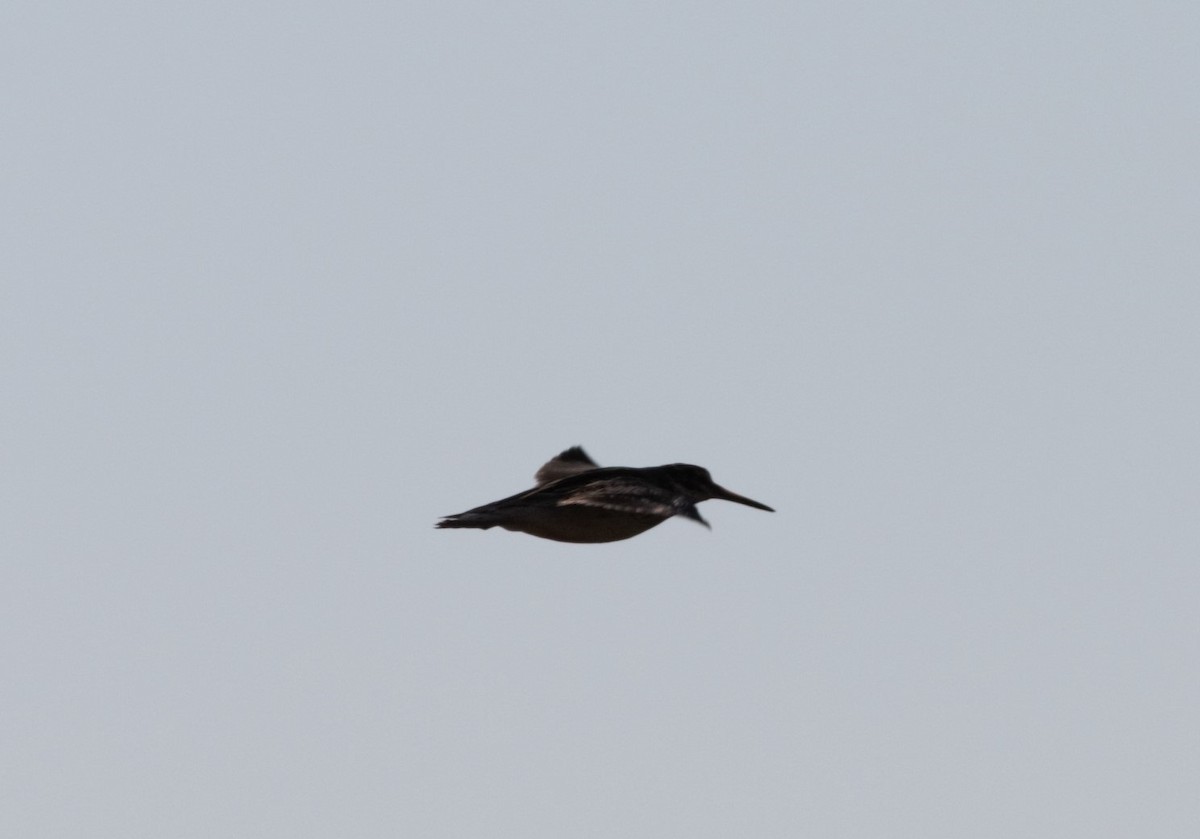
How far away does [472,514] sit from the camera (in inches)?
985

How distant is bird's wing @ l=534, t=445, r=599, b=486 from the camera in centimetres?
2894

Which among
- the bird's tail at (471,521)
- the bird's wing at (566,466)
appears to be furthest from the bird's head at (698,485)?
the bird's tail at (471,521)

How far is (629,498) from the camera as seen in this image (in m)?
24.3

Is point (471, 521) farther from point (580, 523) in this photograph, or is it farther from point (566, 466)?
point (566, 466)

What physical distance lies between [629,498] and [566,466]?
529 centimetres

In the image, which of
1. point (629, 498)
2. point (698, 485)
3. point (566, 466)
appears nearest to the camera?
point (629, 498)

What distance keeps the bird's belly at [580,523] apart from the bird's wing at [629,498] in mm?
179

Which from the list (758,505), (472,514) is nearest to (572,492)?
(472,514)

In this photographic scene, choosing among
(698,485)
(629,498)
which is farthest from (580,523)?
(698,485)

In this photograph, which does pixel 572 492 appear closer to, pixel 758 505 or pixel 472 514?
pixel 472 514

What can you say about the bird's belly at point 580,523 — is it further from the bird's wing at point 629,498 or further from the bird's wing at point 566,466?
the bird's wing at point 566,466

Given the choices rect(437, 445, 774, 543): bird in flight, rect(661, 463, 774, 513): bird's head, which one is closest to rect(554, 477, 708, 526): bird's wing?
rect(437, 445, 774, 543): bird in flight

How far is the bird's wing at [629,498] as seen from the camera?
23562 millimetres

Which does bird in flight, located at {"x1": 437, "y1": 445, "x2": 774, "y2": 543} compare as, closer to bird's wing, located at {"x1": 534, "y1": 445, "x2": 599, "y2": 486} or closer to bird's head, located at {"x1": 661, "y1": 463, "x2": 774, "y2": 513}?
bird's head, located at {"x1": 661, "y1": 463, "x2": 774, "y2": 513}
